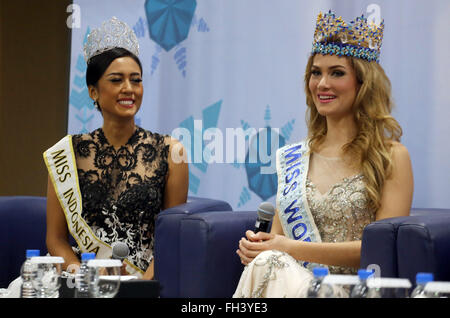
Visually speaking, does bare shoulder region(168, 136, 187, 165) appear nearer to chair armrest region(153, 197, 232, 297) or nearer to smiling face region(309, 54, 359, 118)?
chair armrest region(153, 197, 232, 297)

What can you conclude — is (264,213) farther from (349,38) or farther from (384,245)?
(349,38)

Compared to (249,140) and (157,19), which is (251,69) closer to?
(249,140)

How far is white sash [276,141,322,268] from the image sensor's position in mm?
2418

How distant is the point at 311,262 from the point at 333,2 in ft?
4.49

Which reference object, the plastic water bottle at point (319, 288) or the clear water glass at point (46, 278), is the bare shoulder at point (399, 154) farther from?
the clear water glass at point (46, 278)

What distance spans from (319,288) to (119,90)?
1.49 meters

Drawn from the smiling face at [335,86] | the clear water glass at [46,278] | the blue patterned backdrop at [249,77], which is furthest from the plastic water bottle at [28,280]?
the blue patterned backdrop at [249,77]

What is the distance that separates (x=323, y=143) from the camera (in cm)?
257

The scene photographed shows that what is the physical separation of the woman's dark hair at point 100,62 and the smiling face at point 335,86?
79 centimetres

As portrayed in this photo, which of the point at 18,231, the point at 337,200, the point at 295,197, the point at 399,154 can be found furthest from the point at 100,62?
the point at 399,154

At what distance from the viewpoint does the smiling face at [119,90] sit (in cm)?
272

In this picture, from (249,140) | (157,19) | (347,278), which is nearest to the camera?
(347,278)

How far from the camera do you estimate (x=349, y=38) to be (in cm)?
241
